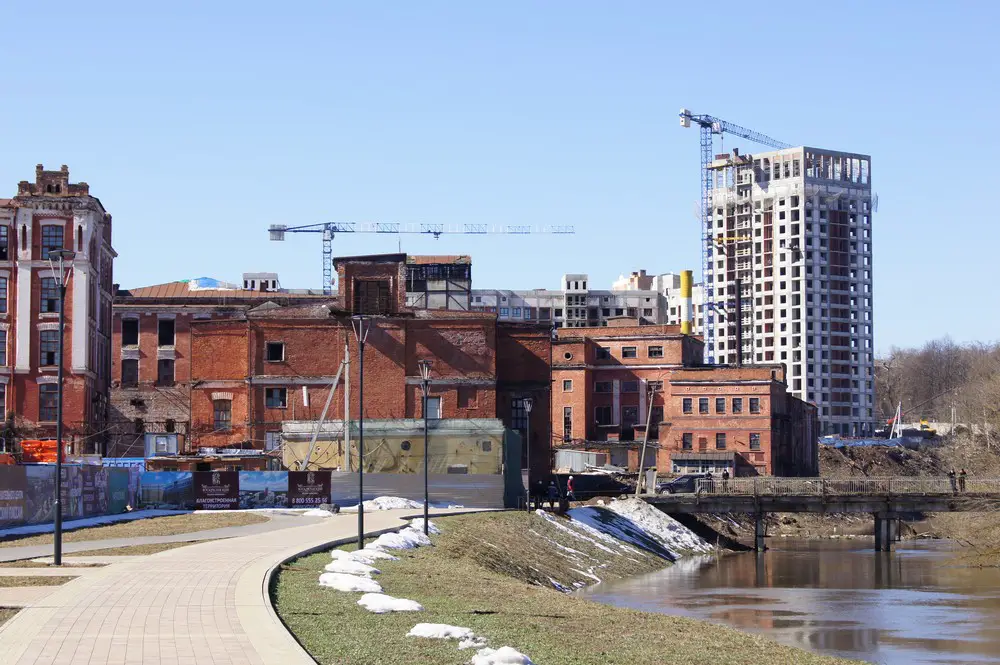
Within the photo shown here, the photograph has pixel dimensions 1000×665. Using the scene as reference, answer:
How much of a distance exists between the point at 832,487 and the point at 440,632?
64.1 metres

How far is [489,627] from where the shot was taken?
23.1 meters

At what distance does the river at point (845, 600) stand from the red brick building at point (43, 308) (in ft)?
121

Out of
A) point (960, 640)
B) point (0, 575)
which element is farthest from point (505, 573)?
point (0, 575)

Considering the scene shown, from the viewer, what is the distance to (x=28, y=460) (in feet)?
236

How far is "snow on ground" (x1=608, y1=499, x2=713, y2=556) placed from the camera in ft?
247

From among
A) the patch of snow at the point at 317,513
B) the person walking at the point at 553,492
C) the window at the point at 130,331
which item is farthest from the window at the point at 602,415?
the patch of snow at the point at 317,513

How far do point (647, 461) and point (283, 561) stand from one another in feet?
292

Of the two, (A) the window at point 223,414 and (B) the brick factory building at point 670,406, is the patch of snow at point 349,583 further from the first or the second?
(B) the brick factory building at point 670,406

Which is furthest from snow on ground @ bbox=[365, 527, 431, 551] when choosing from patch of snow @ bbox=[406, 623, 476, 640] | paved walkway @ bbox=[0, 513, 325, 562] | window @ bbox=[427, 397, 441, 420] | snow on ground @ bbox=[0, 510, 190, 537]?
window @ bbox=[427, 397, 441, 420]

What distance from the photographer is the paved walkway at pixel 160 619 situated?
17812 millimetres

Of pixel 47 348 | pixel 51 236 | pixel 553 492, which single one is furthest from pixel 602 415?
pixel 51 236

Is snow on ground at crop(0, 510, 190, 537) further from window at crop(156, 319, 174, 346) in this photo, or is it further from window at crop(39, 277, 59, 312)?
window at crop(156, 319, 174, 346)

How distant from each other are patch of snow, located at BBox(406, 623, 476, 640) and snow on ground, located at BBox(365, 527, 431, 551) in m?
16.5

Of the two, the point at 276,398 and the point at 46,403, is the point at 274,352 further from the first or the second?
the point at 46,403
